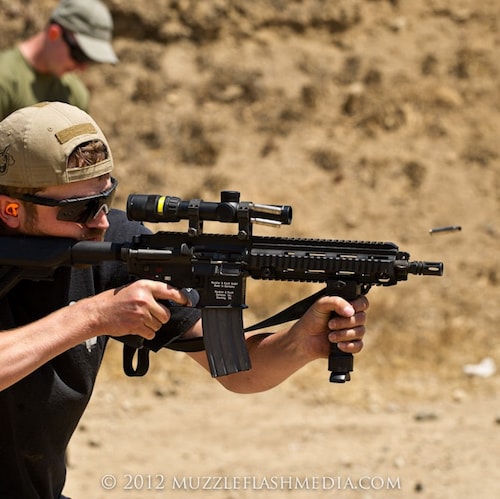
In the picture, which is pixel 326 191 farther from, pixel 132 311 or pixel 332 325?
pixel 132 311

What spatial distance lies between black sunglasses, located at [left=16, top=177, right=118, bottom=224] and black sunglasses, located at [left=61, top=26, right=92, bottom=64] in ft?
13.1

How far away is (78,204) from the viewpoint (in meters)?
3.11

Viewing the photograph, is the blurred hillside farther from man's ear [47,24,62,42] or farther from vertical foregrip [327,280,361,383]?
vertical foregrip [327,280,361,383]

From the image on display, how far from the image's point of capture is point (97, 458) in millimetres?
6945

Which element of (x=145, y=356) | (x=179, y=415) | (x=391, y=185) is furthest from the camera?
(x=391, y=185)

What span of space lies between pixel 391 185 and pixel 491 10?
3.32 m

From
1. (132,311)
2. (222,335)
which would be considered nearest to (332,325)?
(222,335)

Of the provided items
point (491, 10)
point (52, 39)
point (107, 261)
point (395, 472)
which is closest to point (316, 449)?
point (395, 472)

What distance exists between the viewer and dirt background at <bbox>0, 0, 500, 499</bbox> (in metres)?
6.80

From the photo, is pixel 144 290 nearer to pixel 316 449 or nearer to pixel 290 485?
pixel 290 485

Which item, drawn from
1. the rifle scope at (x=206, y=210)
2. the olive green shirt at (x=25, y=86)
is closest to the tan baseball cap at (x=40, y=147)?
the rifle scope at (x=206, y=210)

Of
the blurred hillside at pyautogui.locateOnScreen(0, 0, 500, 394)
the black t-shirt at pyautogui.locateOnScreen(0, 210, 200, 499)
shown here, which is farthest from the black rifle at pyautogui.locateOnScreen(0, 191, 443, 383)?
the blurred hillside at pyautogui.locateOnScreen(0, 0, 500, 394)

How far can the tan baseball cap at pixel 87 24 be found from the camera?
6.98 meters

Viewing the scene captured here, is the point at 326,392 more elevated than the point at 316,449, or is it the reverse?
the point at 326,392
